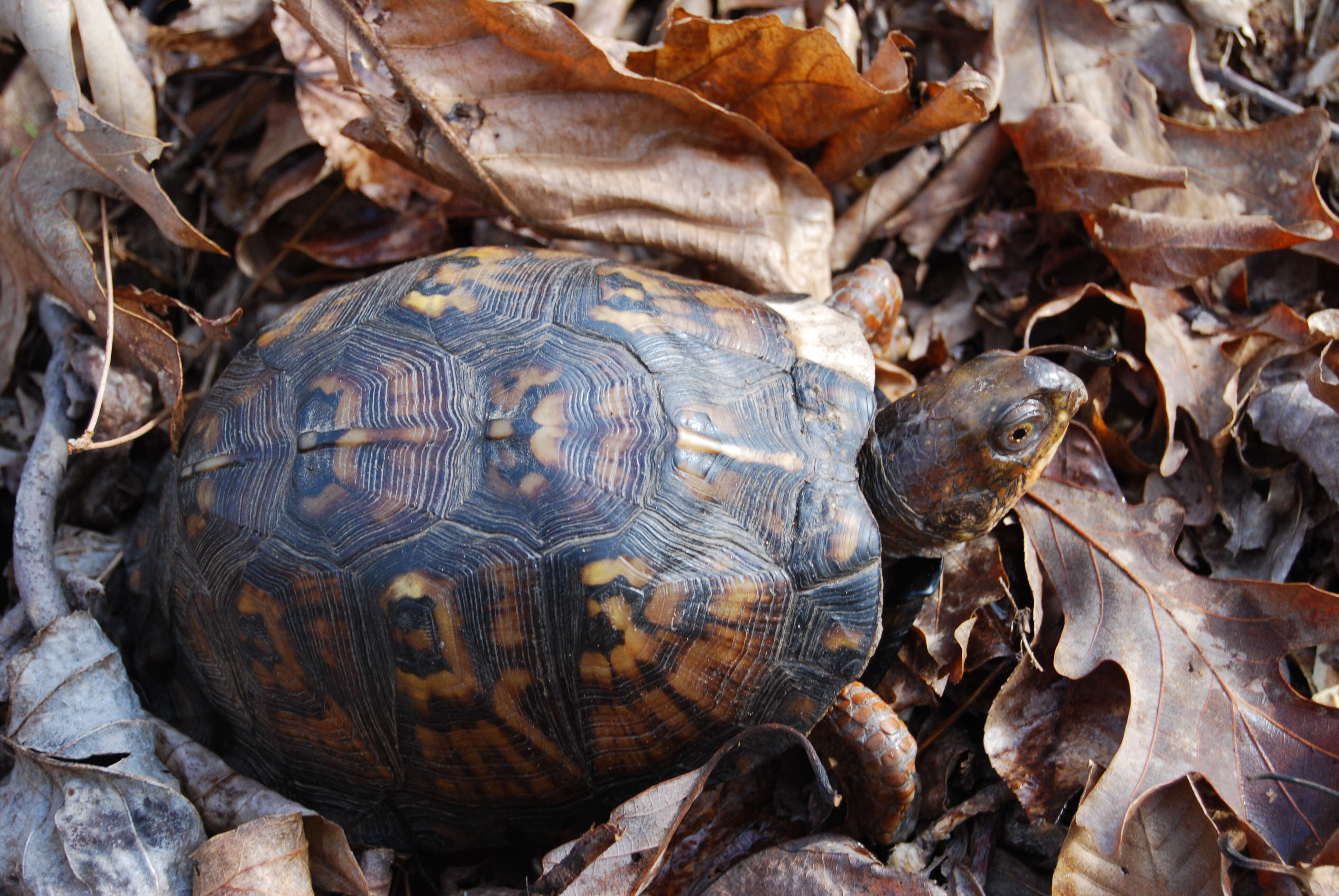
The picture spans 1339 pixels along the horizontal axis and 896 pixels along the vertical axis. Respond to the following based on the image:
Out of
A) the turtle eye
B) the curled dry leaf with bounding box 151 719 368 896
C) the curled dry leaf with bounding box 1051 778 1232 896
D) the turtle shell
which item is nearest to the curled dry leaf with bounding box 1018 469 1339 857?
the curled dry leaf with bounding box 1051 778 1232 896

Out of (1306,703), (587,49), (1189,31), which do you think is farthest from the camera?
(1189,31)

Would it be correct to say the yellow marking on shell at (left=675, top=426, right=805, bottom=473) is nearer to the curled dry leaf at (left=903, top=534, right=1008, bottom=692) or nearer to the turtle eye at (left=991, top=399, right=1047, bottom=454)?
the turtle eye at (left=991, top=399, right=1047, bottom=454)

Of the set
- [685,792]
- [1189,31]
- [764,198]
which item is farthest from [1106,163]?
[685,792]

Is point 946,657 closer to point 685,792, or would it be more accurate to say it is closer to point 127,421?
point 685,792

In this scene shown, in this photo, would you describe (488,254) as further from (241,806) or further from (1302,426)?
(1302,426)

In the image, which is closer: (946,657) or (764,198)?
(946,657)

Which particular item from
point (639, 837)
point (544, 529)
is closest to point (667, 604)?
point (544, 529)
